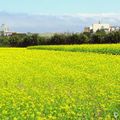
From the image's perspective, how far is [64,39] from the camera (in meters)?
66.9

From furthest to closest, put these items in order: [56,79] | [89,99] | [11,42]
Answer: [11,42]
[56,79]
[89,99]

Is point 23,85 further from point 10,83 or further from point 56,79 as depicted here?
point 56,79

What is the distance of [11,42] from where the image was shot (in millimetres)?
74188

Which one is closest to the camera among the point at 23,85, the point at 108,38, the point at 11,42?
the point at 23,85

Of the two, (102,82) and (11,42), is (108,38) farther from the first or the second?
(102,82)

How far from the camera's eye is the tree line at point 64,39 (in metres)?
60.4

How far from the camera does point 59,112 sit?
24.0ft

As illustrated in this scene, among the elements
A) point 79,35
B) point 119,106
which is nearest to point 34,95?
point 119,106

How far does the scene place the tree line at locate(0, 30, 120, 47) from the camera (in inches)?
2377

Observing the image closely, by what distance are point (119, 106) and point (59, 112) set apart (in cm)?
141

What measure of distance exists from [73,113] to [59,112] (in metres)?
0.36

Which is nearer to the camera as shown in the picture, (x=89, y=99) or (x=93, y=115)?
(x=93, y=115)

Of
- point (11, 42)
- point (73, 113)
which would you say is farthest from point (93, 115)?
point (11, 42)

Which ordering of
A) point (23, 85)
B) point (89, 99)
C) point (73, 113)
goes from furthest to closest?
point (23, 85) → point (89, 99) → point (73, 113)
